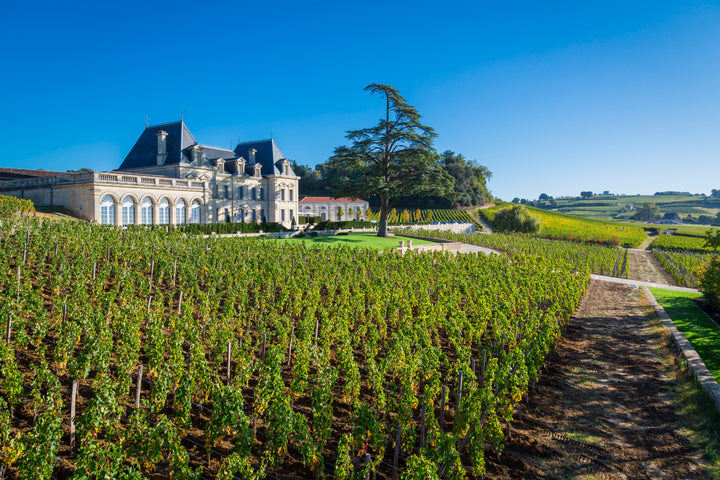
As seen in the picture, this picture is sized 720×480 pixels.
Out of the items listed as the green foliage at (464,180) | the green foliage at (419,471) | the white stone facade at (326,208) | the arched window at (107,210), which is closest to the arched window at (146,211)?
the arched window at (107,210)

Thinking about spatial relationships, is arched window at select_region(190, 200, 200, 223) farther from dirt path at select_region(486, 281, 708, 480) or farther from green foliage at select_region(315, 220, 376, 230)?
dirt path at select_region(486, 281, 708, 480)

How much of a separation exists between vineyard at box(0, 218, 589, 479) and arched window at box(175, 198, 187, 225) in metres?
19.3

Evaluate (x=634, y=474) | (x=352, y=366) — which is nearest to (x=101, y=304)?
(x=352, y=366)

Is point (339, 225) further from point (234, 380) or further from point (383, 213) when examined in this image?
point (234, 380)

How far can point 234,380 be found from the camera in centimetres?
644

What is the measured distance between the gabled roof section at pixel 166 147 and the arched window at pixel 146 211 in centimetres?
655

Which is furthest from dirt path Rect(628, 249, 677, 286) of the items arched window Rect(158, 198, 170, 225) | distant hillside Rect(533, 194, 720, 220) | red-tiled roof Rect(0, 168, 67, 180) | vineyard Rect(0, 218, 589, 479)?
distant hillside Rect(533, 194, 720, 220)

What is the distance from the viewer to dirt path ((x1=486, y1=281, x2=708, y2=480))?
18.7ft

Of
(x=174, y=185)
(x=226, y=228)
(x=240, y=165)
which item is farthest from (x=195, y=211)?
(x=240, y=165)

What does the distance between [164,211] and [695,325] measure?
3320 centimetres

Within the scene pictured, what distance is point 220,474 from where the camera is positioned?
13.3 feet

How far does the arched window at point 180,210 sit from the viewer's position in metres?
33.3

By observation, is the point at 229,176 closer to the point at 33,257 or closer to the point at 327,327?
the point at 33,257

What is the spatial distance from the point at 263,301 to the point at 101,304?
12.3 feet
